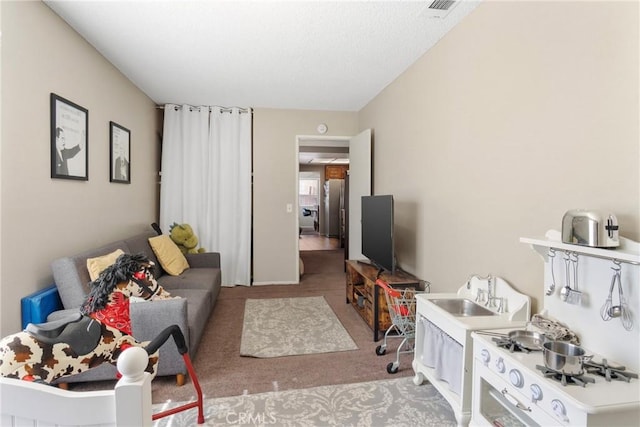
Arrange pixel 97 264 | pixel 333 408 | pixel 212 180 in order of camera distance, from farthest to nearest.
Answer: pixel 212 180, pixel 97 264, pixel 333 408

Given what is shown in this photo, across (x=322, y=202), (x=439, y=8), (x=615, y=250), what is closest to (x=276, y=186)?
(x=439, y=8)

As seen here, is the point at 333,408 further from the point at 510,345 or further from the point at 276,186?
the point at 276,186

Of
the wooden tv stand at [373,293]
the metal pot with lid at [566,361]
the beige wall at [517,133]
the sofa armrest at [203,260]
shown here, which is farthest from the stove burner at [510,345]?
the sofa armrest at [203,260]

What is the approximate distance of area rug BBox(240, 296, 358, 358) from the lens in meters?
2.81

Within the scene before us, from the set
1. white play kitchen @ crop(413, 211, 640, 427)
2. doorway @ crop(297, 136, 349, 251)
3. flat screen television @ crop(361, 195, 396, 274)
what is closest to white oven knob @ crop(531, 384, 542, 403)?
white play kitchen @ crop(413, 211, 640, 427)

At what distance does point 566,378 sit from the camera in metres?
1.21

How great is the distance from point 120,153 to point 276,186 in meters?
2.11

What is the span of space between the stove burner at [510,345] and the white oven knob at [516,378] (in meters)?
0.10

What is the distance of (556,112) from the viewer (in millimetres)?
1640

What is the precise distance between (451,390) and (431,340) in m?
0.30

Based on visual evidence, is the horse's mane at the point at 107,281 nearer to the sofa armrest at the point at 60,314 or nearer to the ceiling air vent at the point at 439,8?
the sofa armrest at the point at 60,314

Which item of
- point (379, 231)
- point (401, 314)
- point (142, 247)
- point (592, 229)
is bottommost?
point (401, 314)

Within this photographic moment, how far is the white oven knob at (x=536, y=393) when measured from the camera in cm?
125

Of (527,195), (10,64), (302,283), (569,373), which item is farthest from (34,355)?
(302,283)
